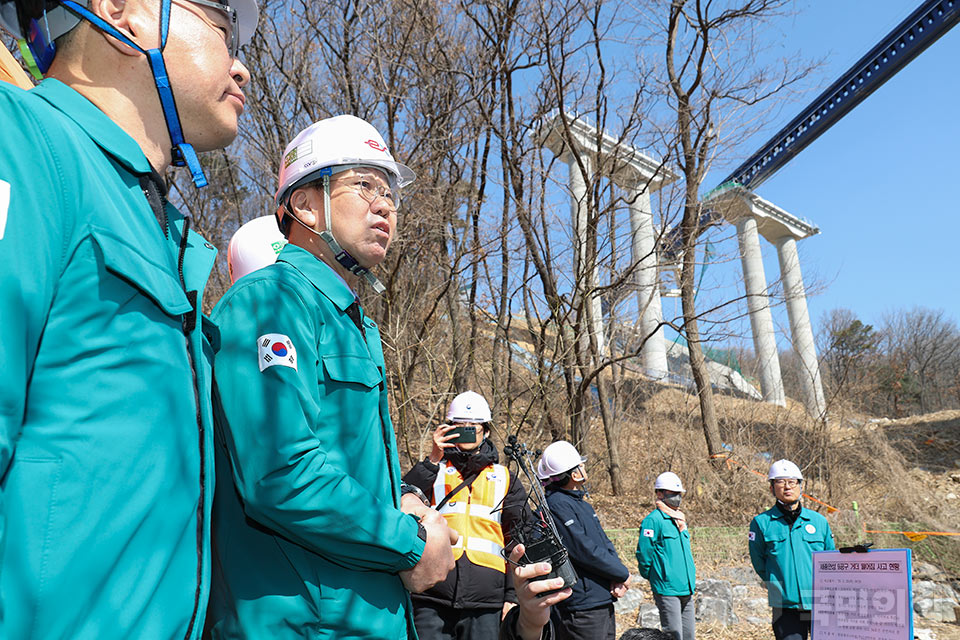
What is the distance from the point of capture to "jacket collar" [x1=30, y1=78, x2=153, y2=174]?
1.21 metres

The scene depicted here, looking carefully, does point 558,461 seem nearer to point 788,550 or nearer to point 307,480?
point 788,550

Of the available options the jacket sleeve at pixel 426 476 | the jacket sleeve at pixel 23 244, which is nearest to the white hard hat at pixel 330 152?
the jacket sleeve at pixel 23 244

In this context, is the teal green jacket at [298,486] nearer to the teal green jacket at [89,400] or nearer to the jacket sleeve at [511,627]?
the teal green jacket at [89,400]

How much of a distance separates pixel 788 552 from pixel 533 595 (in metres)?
5.91

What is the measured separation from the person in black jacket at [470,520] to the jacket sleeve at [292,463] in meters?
3.03

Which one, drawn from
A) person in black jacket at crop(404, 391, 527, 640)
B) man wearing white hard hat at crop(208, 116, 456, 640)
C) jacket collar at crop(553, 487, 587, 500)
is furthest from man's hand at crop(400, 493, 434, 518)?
jacket collar at crop(553, 487, 587, 500)

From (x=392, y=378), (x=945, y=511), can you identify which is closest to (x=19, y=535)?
(x=392, y=378)

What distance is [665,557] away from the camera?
793cm

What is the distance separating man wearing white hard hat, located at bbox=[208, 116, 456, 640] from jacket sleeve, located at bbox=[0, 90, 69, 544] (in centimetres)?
66

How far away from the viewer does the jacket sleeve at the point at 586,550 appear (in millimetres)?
5957

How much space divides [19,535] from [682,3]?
17489mm

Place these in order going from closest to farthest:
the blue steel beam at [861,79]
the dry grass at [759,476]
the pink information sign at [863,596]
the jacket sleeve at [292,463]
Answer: the jacket sleeve at [292,463] → the pink information sign at [863,596] → the dry grass at [759,476] → the blue steel beam at [861,79]

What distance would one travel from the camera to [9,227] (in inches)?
36.4

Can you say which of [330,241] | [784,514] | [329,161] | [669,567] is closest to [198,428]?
[330,241]
